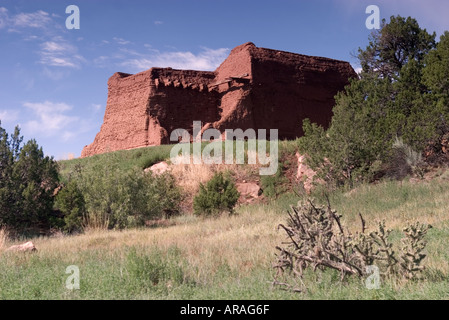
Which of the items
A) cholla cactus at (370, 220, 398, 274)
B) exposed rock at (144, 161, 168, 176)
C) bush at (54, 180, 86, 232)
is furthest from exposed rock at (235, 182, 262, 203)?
cholla cactus at (370, 220, 398, 274)

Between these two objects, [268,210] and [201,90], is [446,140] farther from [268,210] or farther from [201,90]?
[201,90]

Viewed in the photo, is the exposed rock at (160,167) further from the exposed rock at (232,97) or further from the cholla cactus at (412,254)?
the cholla cactus at (412,254)

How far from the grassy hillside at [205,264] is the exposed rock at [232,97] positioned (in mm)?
19294

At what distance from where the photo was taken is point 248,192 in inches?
758

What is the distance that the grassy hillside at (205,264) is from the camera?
4.71 metres

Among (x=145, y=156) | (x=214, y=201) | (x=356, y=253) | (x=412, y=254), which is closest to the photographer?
(x=412, y=254)

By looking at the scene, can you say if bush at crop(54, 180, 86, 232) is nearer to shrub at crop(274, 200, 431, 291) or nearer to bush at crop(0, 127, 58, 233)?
bush at crop(0, 127, 58, 233)

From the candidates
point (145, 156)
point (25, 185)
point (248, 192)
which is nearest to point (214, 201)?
point (248, 192)

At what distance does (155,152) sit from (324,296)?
21.1 m

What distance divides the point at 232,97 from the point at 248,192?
1322 cm

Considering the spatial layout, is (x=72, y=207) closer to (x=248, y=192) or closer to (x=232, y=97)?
(x=248, y=192)

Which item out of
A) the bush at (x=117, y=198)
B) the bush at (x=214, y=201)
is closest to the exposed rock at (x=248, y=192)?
the bush at (x=214, y=201)

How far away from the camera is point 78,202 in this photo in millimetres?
13688
